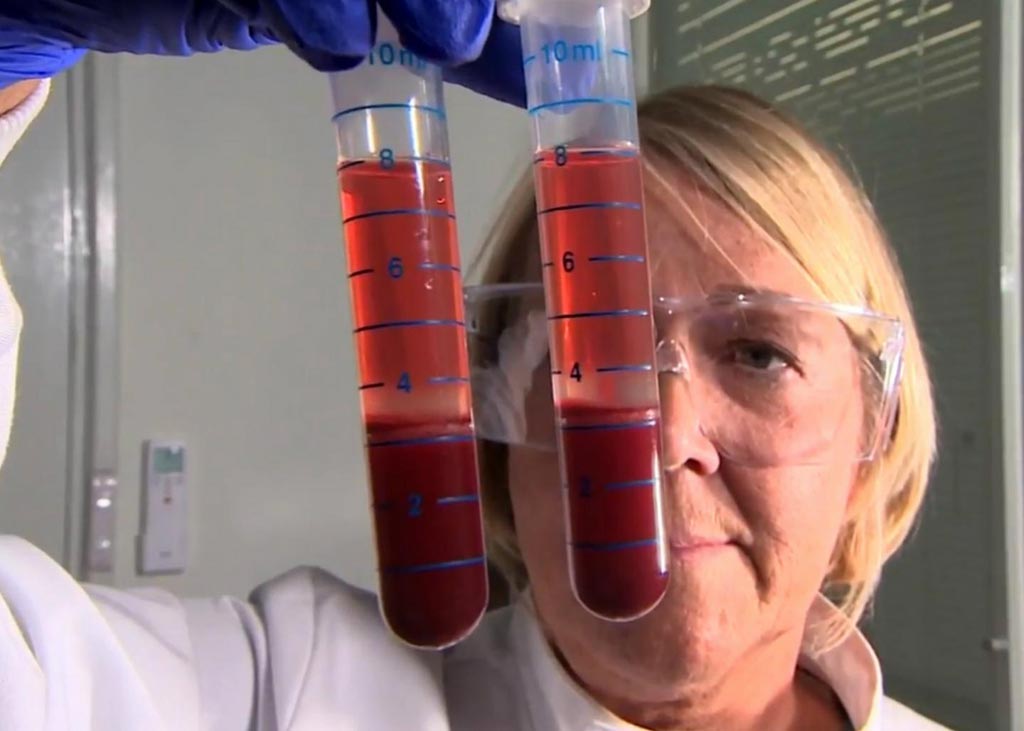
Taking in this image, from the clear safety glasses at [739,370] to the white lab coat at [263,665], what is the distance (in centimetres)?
24

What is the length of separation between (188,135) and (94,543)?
704mm

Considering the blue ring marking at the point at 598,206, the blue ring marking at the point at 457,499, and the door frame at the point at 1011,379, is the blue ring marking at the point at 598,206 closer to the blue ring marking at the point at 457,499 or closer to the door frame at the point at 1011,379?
Answer: the blue ring marking at the point at 457,499

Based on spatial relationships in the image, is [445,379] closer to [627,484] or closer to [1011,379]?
[627,484]

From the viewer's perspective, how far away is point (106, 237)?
1.67 meters

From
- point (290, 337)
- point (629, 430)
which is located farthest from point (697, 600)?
point (290, 337)

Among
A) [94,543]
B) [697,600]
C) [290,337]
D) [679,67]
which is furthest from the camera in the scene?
[679,67]

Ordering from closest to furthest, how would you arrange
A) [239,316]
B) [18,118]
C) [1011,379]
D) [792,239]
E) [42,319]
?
[18,118] → [792,239] → [1011,379] → [42,319] → [239,316]

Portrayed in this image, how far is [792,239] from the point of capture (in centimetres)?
100

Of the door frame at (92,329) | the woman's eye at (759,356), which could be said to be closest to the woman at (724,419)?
the woman's eye at (759,356)

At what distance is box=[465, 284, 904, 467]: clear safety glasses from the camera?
94 cm

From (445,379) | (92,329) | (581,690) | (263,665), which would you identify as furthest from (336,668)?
(92,329)

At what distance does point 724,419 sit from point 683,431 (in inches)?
2.9

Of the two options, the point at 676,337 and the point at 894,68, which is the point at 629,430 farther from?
the point at 894,68

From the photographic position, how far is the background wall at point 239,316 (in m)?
1.70
